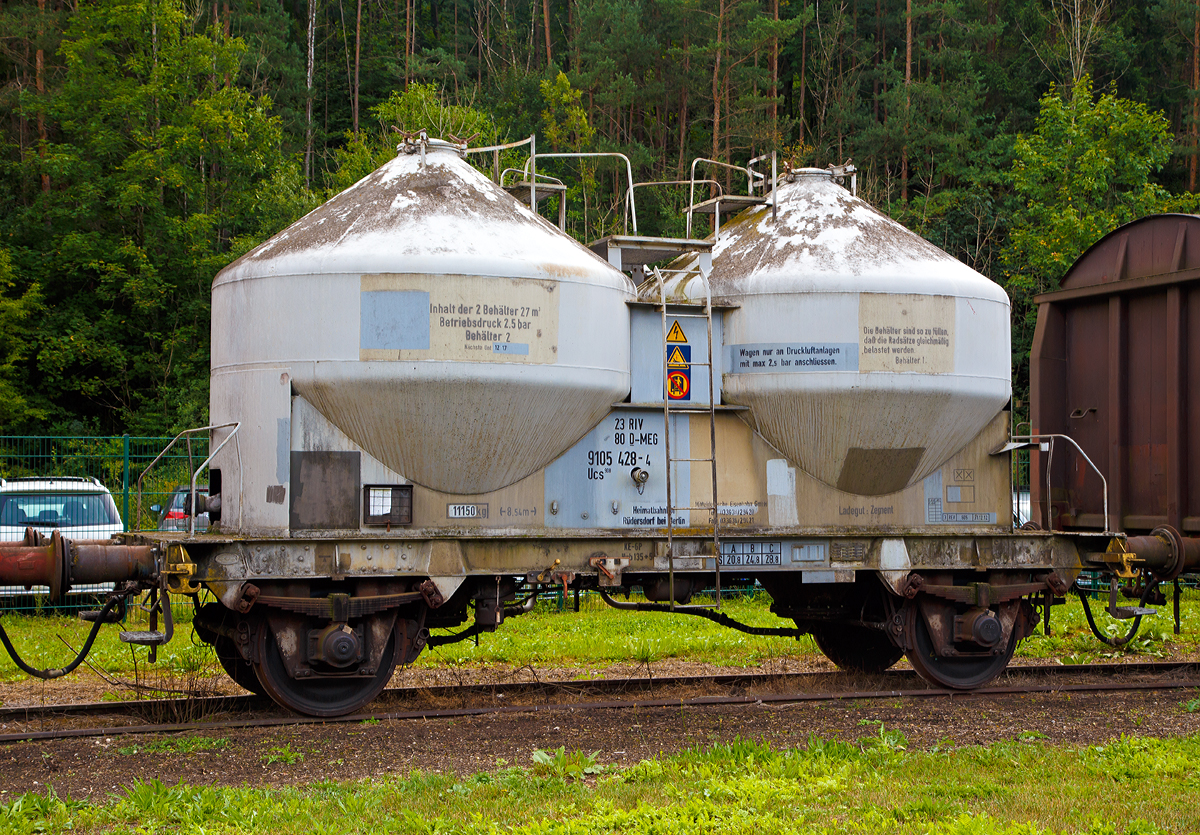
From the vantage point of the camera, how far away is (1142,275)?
1094 cm

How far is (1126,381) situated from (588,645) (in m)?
6.38

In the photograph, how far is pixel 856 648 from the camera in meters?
11.6

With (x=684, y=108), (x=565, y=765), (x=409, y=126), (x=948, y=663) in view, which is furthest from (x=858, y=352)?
(x=684, y=108)

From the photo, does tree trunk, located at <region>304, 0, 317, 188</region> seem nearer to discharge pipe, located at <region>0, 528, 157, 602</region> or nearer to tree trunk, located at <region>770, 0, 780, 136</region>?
tree trunk, located at <region>770, 0, 780, 136</region>

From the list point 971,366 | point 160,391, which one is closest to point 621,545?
point 971,366

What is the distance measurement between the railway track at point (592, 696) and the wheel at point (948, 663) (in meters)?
0.12

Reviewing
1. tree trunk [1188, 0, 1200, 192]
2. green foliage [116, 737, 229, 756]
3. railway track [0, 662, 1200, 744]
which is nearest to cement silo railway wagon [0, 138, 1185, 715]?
railway track [0, 662, 1200, 744]

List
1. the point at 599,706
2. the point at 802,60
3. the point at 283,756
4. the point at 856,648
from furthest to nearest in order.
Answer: the point at 802,60 → the point at 856,648 → the point at 599,706 → the point at 283,756

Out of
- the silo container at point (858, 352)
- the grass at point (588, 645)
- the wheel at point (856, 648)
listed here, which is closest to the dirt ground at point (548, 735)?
the wheel at point (856, 648)

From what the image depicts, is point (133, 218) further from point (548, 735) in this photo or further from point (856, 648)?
point (548, 735)

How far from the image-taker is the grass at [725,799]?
5.77m

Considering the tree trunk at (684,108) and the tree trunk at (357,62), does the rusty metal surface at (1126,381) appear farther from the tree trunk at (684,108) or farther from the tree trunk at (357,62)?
the tree trunk at (357,62)

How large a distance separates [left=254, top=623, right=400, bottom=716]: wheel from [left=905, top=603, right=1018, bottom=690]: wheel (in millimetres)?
4720

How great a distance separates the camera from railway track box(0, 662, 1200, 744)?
8.78 m
